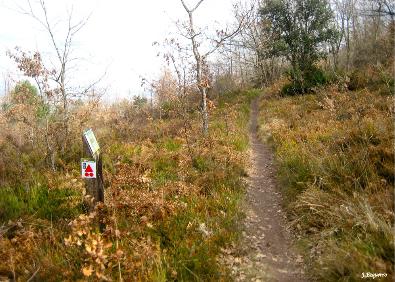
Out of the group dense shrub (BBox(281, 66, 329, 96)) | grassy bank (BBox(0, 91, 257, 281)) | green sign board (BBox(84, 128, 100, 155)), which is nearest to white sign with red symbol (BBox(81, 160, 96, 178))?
green sign board (BBox(84, 128, 100, 155))

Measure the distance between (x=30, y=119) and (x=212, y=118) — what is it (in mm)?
8990

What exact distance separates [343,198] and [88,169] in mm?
3901

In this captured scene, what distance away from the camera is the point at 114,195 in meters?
6.18

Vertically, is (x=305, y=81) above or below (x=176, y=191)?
above

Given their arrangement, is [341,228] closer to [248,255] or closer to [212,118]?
[248,255]

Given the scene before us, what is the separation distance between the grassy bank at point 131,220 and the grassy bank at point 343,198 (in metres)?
1.11

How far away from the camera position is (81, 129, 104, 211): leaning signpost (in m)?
5.05

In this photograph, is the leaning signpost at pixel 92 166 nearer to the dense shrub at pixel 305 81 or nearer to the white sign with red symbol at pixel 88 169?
the white sign with red symbol at pixel 88 169

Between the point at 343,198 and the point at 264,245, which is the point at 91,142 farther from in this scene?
the point at 343,198

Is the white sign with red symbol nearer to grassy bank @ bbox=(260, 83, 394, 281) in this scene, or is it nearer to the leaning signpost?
the leaning signpost

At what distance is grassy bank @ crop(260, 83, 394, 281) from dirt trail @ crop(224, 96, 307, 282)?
225mm

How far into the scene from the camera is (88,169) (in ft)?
16.7

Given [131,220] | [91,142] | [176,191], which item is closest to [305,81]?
[176,191]

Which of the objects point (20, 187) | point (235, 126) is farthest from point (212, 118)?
point (20, 187)
